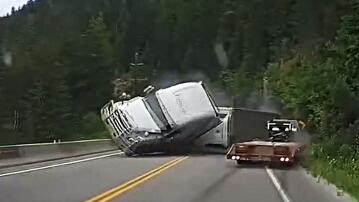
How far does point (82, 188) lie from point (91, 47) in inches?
3398

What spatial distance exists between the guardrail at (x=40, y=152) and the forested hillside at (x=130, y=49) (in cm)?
1711

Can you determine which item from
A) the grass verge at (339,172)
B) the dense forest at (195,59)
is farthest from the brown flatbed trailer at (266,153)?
the dense forest at (195,59)

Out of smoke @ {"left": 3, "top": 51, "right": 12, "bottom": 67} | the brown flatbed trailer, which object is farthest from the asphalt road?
smoke @ {"left": 3, "top": 51, "right": 12, "bottom": 67}

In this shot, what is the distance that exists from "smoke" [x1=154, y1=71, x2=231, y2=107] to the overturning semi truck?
11.8 metres

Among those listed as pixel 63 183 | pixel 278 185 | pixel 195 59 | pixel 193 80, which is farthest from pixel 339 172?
pixel 195 59

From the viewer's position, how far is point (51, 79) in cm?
8994

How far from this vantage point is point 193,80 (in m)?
58.4

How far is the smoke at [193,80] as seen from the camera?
57.9 m

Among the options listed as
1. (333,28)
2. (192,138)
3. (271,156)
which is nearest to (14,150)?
(271,156)

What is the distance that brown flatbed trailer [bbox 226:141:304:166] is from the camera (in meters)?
29.9

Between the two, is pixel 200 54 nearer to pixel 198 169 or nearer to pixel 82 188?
pixel 198 169

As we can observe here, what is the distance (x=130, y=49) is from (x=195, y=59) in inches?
1253

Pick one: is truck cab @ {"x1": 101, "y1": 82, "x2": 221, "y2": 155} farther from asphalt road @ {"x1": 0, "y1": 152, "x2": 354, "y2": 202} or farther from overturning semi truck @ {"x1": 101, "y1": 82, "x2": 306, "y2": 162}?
asphalt road @ {"x1": 0, "y1": 152, "x2": 354, "y2": 202}

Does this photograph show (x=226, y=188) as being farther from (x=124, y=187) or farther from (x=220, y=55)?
(x=220, y=55)
